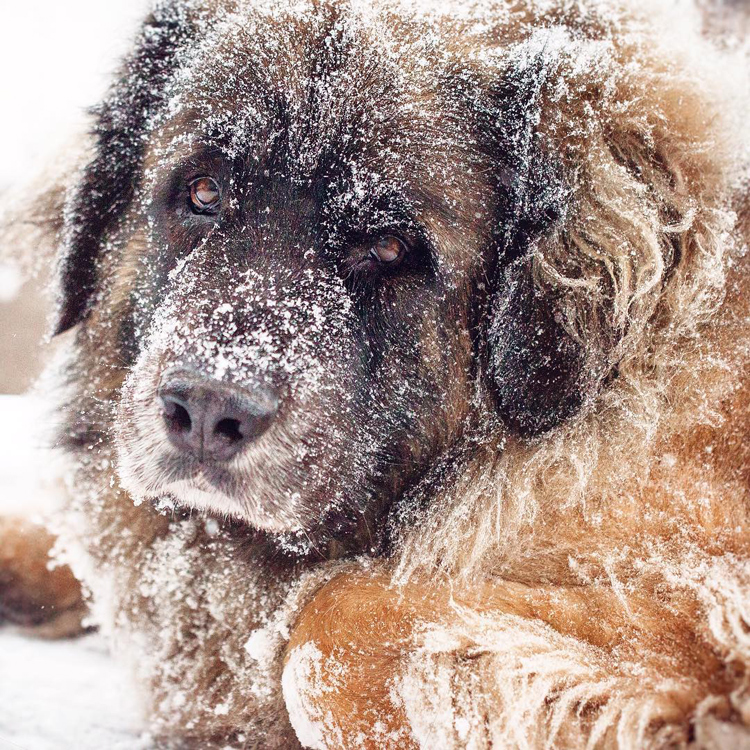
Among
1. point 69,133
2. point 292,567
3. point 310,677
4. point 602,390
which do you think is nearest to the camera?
point 310,677

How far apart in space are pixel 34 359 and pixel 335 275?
0.98m

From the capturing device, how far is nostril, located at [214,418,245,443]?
114 cm

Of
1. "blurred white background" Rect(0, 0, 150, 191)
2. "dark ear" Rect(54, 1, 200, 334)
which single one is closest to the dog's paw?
"dark ear" Rect(54, 1, 200, 334)

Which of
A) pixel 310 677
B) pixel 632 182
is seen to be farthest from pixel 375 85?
pixel 310 677

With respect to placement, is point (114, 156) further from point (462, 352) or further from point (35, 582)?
point (35, 582)

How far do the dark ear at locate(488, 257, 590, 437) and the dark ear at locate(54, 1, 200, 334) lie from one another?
0.90 meters

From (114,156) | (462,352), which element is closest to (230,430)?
(462,352)

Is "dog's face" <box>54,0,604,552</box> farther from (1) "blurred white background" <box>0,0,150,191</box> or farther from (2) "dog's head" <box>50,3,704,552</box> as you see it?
(1) "blurred white background" <box>0,0,150,191</box>

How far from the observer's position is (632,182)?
4.20 ft

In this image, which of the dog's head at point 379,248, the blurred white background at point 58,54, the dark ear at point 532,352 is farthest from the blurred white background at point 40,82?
the dark ear at point 532,352

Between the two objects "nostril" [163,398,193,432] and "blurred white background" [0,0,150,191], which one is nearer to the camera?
"nostril" [163,398,193,432]

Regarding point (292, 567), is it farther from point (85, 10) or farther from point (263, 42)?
point (85, 10)

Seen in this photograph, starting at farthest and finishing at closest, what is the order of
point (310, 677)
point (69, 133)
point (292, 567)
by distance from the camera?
point (69, 133), point (292, 567), point (310, 677)

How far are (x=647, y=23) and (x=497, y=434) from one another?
889 millimetres
